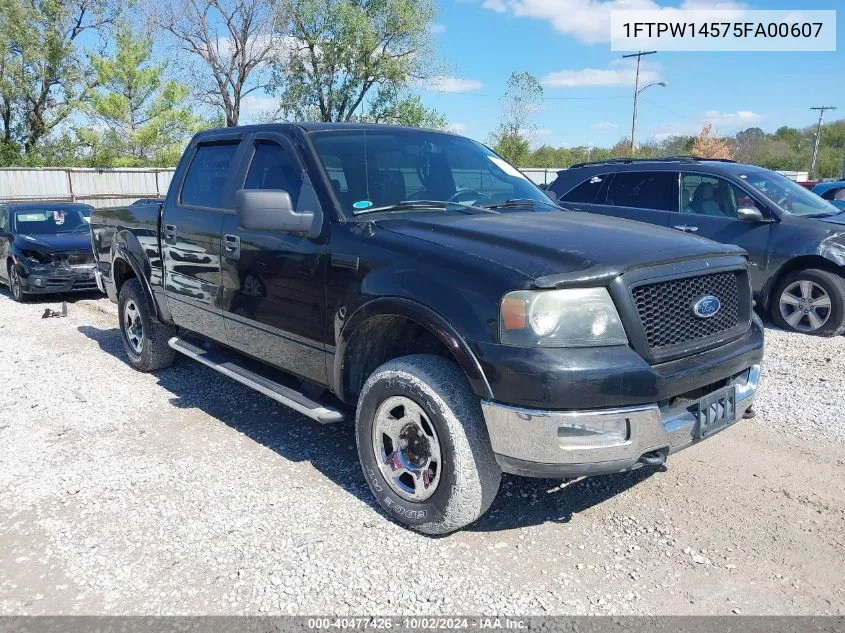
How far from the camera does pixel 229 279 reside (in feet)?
14.1

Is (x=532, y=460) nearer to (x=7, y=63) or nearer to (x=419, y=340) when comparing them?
(x=419, y=340)

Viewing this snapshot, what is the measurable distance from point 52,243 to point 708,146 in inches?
2332

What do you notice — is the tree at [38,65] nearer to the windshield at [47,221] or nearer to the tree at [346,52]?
the tree at [346,52]

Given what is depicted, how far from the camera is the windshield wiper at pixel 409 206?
3.64m

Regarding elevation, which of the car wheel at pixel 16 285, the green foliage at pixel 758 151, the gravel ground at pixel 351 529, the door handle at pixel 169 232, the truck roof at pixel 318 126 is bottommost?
the gravel ground at pixel 351 529

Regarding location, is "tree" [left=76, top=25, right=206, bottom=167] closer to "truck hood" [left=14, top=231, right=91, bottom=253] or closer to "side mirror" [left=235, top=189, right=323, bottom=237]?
"truck hood" [left=14, top=231, right=91, bottom=253]

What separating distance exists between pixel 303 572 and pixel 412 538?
21.8 inches

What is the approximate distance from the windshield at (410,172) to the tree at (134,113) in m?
33.7

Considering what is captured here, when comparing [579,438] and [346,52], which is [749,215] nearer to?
[579,438]

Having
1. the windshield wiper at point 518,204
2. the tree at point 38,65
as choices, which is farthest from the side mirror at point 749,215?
the tree at point 38,65

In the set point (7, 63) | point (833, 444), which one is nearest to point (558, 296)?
point (833, 444)

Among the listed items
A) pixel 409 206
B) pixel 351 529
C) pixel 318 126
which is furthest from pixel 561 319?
pixel 318 126

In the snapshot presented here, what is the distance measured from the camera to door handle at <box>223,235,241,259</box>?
13.8 feet

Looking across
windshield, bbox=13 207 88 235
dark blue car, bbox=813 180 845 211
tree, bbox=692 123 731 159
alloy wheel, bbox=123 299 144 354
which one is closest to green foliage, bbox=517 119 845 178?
tree, bbox=692 123 731 159
